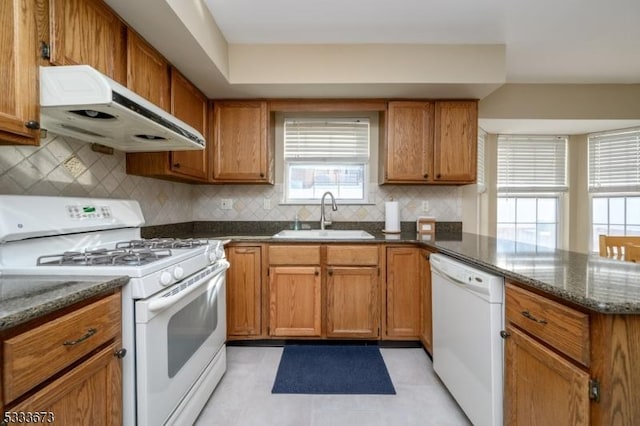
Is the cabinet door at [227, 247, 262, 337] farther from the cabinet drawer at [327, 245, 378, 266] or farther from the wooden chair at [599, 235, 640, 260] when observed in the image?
the wooden chair at [599, 235, 640, 260]

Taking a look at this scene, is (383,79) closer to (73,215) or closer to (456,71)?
(456,71)

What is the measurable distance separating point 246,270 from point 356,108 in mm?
1692

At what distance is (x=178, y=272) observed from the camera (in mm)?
1267

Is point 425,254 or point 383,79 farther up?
point 383,79

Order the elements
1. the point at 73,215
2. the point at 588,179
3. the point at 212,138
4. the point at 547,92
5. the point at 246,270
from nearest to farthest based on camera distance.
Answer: the point at 73,215
the point at 246,270
the point at 212,138
the point at 547,92
the point at 588,179

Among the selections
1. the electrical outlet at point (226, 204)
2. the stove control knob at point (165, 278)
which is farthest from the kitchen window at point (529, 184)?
the stove control knob at point (165, 278)

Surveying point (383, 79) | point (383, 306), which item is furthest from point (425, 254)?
point (383, 79)

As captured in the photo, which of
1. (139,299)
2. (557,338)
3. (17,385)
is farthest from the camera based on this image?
(139,299)

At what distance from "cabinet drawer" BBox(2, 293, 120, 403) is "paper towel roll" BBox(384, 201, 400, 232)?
2102mm

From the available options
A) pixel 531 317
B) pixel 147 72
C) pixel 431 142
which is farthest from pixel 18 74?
pixel 431 142

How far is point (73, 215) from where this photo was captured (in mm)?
1390

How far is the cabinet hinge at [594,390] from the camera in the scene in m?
0.81

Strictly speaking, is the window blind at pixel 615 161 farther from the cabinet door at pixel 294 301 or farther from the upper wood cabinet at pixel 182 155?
the upper wood cabinet at pixel 182 155

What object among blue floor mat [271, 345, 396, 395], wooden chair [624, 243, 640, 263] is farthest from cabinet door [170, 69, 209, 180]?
wooden chair [624, 243, 640, 263]
